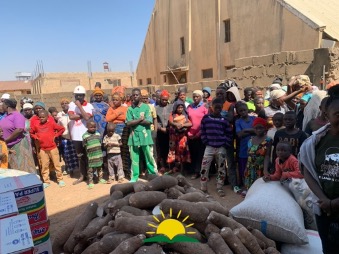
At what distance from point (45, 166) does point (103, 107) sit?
1.72m

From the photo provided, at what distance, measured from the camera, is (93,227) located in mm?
2785

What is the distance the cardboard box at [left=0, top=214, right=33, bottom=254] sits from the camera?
1.74m

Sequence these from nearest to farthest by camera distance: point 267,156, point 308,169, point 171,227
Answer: point 308,169, point 171,227, point 267,156

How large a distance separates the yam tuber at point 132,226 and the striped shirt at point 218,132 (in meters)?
2.58

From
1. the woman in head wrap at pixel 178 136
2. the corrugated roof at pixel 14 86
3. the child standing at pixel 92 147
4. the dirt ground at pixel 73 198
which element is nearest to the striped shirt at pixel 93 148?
the child standing at pixel 92 147

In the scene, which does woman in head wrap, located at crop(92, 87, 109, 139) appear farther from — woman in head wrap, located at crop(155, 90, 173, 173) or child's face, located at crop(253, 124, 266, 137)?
child's face, located at crop(253, 124, 266, 137)

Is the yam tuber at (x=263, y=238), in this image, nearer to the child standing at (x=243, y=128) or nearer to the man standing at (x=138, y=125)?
the child standing at (x=243, y=128)

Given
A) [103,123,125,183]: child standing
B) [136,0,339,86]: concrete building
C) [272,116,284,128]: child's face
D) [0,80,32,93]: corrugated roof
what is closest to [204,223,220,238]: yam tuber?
[272,116,284,128]: child's face

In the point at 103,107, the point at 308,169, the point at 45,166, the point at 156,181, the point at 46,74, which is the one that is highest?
the point at 46,74

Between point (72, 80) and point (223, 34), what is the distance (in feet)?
61.7

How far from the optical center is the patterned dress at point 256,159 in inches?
165

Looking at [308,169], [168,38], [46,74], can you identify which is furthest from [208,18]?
[46,74]

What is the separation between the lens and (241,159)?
4848 mm

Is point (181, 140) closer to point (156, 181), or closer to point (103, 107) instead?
point (103, 107)
